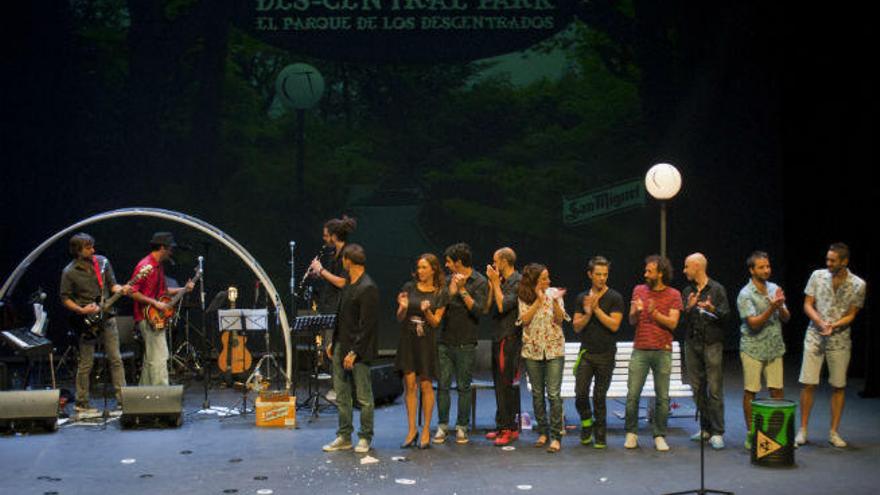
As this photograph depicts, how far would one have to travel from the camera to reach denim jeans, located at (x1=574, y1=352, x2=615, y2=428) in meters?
9.28

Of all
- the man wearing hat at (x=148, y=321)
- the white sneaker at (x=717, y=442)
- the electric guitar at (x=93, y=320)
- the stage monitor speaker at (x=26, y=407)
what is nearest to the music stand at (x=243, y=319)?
the man wearing hat at (x=148, y=321)

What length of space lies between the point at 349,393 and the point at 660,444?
102 inches

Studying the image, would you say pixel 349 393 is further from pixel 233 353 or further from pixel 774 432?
pixel 233 353

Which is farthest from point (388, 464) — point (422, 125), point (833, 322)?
point (422, 125)

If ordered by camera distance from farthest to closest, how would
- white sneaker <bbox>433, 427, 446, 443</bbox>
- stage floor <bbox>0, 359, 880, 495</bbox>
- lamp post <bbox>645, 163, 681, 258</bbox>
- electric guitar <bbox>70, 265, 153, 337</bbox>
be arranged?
lamp post <bbox>645, 163, 681, 258</bbox>
electric guitar <bbox>70, 265, 153, 337</bbox>
white sneaker <bbox>433, 427, 446, 443</bbox>
stage floor <bbox>0, 359, 880, 495</bbox>

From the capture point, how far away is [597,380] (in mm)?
9328

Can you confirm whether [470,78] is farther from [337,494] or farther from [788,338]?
[337,494]

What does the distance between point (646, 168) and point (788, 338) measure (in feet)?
9.95

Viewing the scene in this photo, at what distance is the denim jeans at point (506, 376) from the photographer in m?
9.56

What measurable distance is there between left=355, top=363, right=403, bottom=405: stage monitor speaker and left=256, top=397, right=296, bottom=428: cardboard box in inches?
46.3

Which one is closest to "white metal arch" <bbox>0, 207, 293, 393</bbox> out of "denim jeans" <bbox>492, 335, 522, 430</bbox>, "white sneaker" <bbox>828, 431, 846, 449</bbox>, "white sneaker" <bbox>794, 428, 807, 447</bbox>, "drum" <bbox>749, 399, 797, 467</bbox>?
"denim jeans" <bbox>492, 335, 522, 430</bbox>

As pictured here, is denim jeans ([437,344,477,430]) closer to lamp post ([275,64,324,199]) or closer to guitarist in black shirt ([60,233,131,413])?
guitarist in black shirt ([60,233,131,413])

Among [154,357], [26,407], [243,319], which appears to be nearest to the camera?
[26,407]

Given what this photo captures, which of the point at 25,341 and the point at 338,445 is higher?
the point at 25,341
